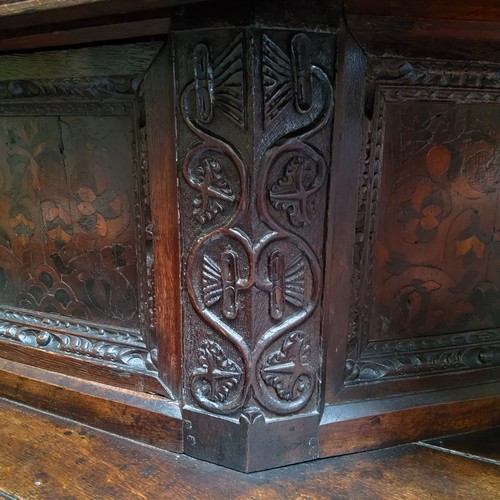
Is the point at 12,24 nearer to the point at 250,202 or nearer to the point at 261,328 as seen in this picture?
the point at 250,202

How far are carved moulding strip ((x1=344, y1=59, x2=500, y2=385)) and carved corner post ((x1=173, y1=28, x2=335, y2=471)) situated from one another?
8cm

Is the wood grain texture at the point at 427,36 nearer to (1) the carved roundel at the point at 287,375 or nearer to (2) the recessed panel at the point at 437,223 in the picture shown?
(2) the recessed panel at the point at 437,223

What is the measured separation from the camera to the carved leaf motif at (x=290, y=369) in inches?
28.4

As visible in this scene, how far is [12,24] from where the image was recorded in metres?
0.66

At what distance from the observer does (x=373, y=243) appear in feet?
2.45

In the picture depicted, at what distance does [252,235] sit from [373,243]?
22cm

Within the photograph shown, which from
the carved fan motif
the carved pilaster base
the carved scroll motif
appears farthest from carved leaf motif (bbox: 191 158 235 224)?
the carved pilaster base

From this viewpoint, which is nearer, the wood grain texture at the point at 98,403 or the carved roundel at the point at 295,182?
the carved roundel at the point at 295,182

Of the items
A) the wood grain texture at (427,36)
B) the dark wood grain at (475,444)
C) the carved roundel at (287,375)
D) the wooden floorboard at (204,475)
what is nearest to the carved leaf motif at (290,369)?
the carved roundel at (287,375)

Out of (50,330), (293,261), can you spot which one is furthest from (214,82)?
(50,330)

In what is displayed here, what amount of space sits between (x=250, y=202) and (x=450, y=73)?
1.25 ft

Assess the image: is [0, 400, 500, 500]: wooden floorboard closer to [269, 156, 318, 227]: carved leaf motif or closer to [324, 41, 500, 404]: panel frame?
[324, 41, 500, 404]: panel frame

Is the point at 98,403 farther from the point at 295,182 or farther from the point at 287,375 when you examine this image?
the point at 295,182

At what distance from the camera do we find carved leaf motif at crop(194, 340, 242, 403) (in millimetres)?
726
